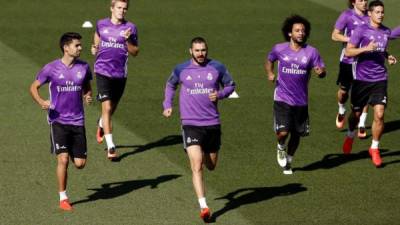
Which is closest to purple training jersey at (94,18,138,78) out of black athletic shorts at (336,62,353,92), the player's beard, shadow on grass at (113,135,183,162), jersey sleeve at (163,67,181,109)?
shadow on grass at (113,135,183,162)

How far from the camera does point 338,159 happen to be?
18641mm

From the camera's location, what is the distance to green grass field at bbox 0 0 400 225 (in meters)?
15.7

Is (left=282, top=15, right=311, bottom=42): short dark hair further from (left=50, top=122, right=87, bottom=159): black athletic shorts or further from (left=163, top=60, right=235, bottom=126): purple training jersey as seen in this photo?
(left=50, top=122, right=87, bottom=159): black athletic shorts

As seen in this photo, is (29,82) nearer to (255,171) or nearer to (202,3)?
(255,171)

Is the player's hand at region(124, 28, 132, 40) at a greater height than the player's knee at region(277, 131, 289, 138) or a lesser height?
greater

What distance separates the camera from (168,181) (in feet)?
56.4

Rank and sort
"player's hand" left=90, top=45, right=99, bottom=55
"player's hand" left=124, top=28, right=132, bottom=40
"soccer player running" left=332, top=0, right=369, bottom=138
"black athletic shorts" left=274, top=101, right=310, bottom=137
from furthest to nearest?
"soccer player running" left=332, top=0, right=369, bottom=138, "player's hand" left=124, top=28, right=132, bottom=40, "player's hand" left=90, top=45, right=99, bottom=55, "black athletic shorts" left=274, top=101, right=310, bottom=137

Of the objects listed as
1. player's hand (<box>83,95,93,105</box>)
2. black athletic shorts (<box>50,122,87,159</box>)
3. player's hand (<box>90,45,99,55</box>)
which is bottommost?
black athletic shorts (<box>50,122,87,159</box>)

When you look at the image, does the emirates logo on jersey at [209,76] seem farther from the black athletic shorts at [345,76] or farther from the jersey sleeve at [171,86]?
the black athletic shorts at [345,76]

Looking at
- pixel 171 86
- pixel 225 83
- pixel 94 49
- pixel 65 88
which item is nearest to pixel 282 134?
pixel 225 83

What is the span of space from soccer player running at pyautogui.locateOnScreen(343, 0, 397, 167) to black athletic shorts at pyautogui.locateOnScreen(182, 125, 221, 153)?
11.1 feet

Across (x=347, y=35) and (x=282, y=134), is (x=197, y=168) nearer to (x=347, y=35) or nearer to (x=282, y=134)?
(x=282, y=134)

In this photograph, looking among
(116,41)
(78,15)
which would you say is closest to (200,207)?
(116,41)

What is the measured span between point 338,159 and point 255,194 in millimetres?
2529
